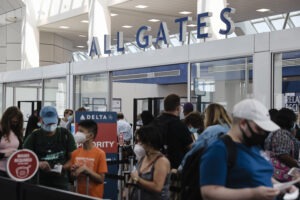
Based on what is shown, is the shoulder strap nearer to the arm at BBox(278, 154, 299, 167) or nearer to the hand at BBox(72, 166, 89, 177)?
the hand at BBox(72, 166, 89, 177)

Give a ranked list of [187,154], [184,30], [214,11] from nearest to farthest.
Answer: [187,154] < [184,30] < [214,11]

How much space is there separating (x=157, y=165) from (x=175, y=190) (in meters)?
0.81

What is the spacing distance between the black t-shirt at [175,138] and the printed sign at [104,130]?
2838 mm

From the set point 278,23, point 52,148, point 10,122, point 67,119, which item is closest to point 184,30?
point 67,119

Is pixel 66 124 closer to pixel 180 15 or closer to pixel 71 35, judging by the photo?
pixel 180 15

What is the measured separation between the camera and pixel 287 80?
990 centimetres

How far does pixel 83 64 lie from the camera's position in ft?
52.5

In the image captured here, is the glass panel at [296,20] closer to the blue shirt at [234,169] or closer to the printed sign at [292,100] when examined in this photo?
the printed sign at [292,100]

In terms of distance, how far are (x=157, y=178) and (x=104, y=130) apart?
438 cm

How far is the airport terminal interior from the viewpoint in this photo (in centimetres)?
1010

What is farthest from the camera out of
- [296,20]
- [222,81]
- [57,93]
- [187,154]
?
[296,20]

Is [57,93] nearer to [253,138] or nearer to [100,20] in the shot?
[100,20]

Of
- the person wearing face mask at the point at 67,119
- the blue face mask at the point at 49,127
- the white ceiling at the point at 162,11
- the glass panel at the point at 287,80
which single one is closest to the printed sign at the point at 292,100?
the glass panel at the point at 287,80

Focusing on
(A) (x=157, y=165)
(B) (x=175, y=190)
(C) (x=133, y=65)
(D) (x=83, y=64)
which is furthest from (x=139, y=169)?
(D) (x=83, y=64)
